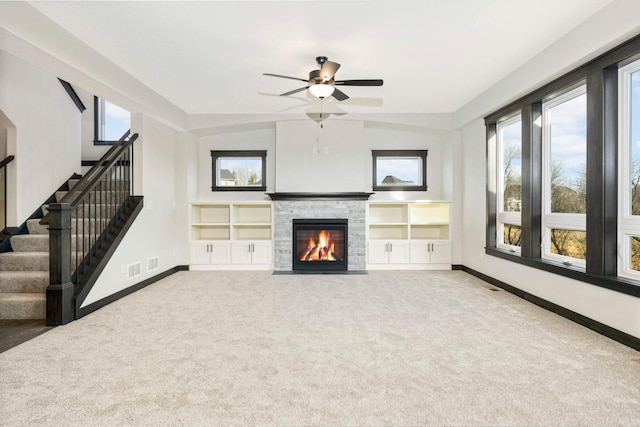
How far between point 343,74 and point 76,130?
15.2 ft

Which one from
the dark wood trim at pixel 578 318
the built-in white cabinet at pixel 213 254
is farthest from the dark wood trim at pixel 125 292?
the dark wood trim at pixel 578 318

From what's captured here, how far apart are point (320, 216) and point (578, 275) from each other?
3.85 m

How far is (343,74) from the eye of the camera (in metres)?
4.18

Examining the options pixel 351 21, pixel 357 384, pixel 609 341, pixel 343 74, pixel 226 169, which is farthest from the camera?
pixel 226 169

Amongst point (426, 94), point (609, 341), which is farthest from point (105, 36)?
point (609, 341)

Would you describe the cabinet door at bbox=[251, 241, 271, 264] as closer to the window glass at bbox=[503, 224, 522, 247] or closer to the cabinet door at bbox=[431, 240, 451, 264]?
the cabinet door at bbox=[431, 240, 451, 264]

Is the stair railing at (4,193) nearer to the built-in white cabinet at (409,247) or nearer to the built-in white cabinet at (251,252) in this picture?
the built-in white cabinet at (251,252)

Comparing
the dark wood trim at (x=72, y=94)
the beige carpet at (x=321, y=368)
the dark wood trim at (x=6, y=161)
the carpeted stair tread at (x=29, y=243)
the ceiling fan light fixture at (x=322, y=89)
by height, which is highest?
the dark wood trim at (x=72, y=94)

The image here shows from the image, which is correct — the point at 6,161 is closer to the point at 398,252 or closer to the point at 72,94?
the point at 72,94

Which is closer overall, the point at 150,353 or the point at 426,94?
the point at 150,353

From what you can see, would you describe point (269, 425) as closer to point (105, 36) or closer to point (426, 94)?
point (105, 36)

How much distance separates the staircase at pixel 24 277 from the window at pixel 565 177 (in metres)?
5.65

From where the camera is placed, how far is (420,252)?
6.09 m

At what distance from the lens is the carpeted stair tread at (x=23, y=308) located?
3.27 m
